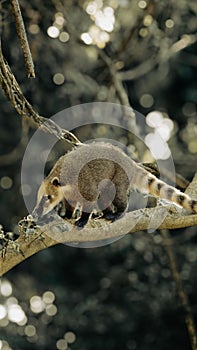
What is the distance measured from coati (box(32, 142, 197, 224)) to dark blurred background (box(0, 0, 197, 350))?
3.36 meters

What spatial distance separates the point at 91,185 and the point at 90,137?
3.90 m

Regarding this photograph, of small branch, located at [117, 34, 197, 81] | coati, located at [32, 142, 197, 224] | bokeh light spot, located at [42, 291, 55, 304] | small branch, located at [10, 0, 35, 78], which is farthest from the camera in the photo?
bokeh light spot, located at [42, 291, 55, 304]

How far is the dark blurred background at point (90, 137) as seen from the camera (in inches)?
308

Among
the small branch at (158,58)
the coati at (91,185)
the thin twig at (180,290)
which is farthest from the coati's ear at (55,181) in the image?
the small branch at (158,58)

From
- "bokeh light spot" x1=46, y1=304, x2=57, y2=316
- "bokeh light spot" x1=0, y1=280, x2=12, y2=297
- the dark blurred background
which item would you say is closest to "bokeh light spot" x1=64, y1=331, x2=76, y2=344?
the dark blurred background

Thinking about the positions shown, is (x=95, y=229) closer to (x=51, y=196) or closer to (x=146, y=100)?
(x=51, y=196)

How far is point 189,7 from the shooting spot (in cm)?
779

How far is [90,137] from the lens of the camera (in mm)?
8148

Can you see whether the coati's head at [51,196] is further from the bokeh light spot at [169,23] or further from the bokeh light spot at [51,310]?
the bokeh light spot at [51,310]

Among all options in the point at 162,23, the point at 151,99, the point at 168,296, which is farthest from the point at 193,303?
the point at 162,23

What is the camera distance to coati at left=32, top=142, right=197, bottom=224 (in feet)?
14.0

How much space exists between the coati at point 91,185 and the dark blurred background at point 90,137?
3.36 metres

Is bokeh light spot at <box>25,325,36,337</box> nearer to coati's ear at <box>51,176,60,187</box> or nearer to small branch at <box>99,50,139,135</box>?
small branch at <box>99,50,139,135</box>

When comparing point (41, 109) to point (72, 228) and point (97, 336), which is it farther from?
point (72, 228)
